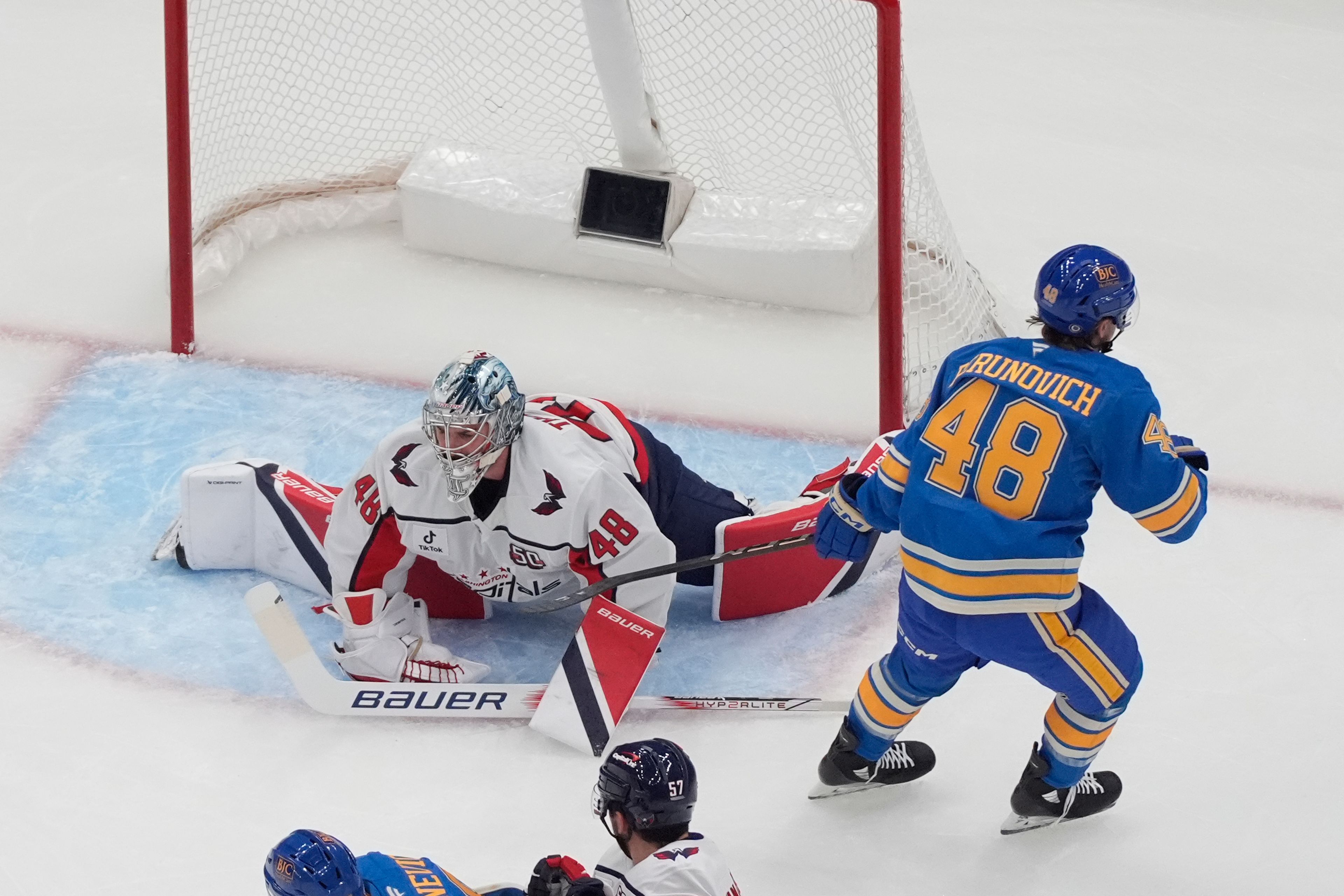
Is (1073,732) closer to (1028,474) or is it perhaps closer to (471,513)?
(1028,474)

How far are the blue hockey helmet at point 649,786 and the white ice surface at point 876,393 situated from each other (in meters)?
0.59

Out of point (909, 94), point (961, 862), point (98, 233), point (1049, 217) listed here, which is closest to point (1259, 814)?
point (961, 862)

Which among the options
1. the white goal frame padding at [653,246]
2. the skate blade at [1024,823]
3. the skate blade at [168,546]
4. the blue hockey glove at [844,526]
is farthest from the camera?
the white goal frame padding at [653,246]

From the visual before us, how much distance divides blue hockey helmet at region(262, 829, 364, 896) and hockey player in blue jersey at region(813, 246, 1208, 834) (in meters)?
1.11

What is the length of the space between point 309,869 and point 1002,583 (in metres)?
1.22

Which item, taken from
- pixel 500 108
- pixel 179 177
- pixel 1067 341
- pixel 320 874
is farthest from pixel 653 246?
pixel 320 874

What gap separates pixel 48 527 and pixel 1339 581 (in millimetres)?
3073

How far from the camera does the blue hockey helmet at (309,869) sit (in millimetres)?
2250

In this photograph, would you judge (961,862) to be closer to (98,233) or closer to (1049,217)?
(1049,217)

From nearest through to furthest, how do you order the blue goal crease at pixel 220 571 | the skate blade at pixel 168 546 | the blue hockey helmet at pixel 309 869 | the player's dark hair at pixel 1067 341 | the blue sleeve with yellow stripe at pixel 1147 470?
the blue hockey helmet at pixel 309 869
the blue sleeve with yellow stripe at pixel 1147 470
the player's dark hair at pixel 1067 341
the blue goal crease at pixel 220 571
the skate blade at pixel 168 546

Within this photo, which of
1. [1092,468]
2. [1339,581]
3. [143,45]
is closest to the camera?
[1092,468]

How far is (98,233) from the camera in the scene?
5.19 m

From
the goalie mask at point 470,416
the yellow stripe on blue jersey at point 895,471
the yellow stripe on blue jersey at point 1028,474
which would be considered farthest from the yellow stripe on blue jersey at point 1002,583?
the goalie mask at point 470,416

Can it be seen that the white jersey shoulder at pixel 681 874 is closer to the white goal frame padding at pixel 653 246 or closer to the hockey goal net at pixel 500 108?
the hockey goal net at pixel 500 108
